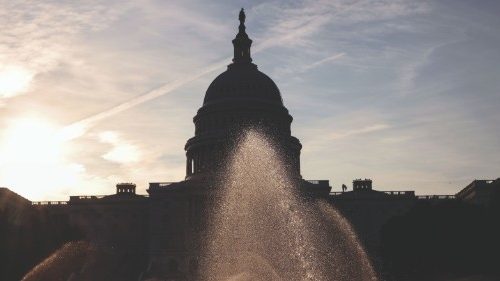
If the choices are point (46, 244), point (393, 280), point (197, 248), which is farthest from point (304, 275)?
point (197, 248)

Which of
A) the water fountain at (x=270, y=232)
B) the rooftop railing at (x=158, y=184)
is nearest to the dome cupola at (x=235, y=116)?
the water fountain at (x=270, y=232)

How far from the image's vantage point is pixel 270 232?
103 metres

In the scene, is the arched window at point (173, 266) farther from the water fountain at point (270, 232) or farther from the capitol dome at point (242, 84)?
the capitol dome at point (242, 84)

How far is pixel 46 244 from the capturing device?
69.2 m

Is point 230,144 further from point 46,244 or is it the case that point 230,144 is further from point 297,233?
point 46,244

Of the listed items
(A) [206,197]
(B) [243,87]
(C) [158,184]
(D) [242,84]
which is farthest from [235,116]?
(C) [158,184]

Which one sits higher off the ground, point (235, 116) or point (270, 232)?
point (235, 116)

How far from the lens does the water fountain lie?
93188 millimetres

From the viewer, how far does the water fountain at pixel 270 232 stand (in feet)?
306

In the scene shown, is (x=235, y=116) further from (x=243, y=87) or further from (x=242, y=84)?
(x=242, y=84)

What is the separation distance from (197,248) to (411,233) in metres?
37.0

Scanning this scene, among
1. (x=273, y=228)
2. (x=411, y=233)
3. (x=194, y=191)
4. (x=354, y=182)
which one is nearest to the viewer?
(x=411, y=233)

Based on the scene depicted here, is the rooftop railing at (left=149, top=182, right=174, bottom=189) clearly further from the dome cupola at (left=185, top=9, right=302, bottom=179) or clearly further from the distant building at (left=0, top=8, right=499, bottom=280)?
the dome cupola at (left=185, top=9, right=302, bottom=179)

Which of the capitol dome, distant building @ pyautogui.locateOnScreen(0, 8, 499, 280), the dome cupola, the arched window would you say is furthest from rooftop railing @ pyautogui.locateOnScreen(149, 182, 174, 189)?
the capitol dome
